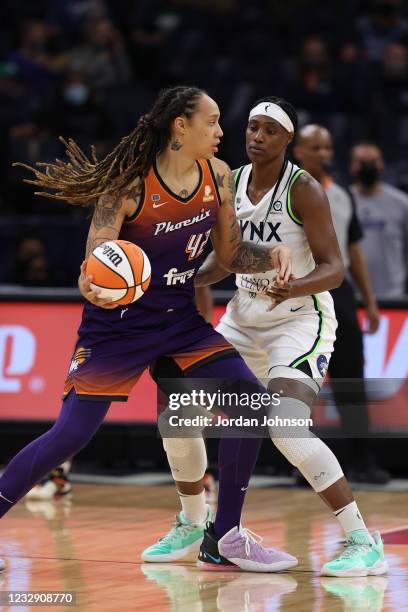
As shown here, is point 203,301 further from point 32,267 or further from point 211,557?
point 32,267

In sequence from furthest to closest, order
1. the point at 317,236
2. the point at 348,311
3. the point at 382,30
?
the point at 382,30
the point at 348,311
the point at 317,236

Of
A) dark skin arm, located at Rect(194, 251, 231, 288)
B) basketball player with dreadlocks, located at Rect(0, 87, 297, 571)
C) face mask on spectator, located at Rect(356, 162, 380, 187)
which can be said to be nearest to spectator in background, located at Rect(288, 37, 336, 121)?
face mask on spectator, located at Rect(356, 162, 380, 187)

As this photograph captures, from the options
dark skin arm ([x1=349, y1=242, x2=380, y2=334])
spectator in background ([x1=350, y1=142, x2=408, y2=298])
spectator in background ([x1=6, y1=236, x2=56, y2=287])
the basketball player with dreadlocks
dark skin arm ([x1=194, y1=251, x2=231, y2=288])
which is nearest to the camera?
the basketball player with dreadlocks

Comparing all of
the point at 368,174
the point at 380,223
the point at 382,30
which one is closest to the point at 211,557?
the point at 380,223

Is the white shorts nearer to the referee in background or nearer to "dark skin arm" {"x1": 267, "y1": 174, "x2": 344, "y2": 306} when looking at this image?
"dark skin arm" {"x1": 267, "y1": 174, "x2": 344, "y2": 306}

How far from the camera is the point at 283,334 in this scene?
229 inches

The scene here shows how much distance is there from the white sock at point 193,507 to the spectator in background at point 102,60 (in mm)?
9192

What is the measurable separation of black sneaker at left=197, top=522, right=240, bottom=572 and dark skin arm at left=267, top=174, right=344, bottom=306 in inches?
45.3

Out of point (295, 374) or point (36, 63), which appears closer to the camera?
point (295, 374)

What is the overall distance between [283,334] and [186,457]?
2.50 feet

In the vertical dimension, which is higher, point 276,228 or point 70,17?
point 70,17

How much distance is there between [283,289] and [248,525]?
2.14m

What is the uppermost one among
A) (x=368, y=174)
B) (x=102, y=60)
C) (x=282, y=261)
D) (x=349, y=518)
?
(x=102, y=60)

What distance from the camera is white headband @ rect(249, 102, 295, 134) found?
5.87 meters
